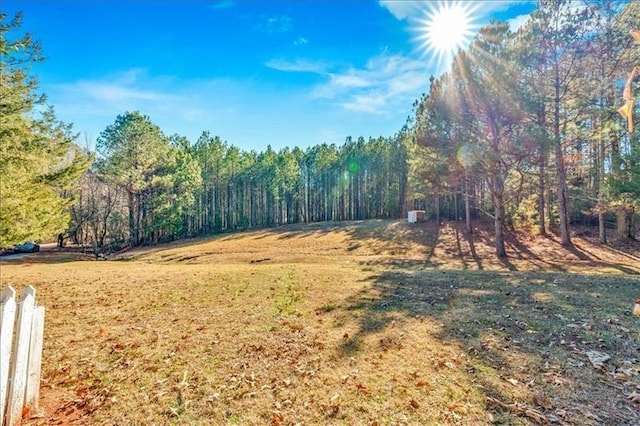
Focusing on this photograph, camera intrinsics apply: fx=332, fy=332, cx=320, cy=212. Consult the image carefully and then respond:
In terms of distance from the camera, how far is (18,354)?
9.91 ft

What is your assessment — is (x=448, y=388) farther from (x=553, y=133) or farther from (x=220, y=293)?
(x=553, y=133)

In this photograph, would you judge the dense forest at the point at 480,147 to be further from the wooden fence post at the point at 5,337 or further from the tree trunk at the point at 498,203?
the wooden fence post at the point at 5,337

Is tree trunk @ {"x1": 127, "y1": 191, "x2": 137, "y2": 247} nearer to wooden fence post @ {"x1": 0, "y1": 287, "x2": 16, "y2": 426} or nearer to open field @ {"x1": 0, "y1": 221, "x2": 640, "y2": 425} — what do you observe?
open field @ {"x1": 0, "y1": 221, "x2": 640, "y2": 425}

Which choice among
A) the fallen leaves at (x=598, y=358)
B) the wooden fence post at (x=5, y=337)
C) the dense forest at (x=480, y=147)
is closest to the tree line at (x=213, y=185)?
the dense forest at (x=480, y=147)

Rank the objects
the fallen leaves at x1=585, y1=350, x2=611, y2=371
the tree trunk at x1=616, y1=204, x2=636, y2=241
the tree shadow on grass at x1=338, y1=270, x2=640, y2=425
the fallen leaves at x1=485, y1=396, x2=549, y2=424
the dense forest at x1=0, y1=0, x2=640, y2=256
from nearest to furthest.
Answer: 1. the fallen leaves at x1=485, y1=396, x2=549, y2=424
2. the tree shadow on grass at x1=338, y1=270, x2=640, y2=425
3. the fallen leaves at x1=585, y1=350, x2=611, y2=371
4. the dense forest at x1=0, y1=0, x2=640, y2=256
5. the tree trunk at x1=616, y1=204, x2=636, y2=241

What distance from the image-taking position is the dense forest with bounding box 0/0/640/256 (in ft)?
29.9

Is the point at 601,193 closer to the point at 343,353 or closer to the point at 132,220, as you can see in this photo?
the point at 343,353

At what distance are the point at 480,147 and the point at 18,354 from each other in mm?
16971

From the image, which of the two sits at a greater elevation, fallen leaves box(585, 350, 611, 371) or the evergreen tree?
the evergreen tree

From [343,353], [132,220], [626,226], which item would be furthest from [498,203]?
[132,220]

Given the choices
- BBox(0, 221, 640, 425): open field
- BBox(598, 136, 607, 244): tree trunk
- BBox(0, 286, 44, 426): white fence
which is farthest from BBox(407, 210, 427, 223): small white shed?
BBox(0, 286, 44, 426): white fence

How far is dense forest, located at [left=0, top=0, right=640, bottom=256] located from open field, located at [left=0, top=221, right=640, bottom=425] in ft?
10.7

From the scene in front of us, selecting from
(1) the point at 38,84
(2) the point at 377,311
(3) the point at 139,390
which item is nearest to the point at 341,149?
(1) the point at 38,84

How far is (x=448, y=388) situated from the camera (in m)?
3.81
